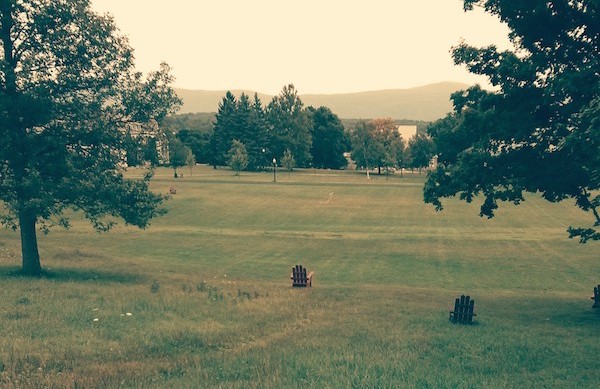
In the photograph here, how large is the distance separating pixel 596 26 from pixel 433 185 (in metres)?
7.40

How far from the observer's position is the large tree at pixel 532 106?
1491cm

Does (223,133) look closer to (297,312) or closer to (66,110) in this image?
(66,110)

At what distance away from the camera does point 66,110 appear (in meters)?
19.0

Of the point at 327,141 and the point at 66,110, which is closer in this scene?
the point at 66,110

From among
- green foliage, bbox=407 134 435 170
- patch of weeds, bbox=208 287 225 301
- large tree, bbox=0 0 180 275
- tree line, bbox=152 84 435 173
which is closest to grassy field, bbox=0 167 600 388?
patch of weeds, bbox=208 287 225 301

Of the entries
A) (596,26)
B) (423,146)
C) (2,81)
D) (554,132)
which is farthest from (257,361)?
(423,146)

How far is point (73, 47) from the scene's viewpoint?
18.9 metres

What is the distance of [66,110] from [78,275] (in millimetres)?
7706

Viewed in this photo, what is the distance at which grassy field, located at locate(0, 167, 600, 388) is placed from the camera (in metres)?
8.66

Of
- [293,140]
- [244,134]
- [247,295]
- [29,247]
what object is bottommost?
[247,295]

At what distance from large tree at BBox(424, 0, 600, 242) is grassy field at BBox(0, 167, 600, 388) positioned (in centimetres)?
501

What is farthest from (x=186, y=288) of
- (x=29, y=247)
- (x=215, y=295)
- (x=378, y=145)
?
(x=378, y=145)

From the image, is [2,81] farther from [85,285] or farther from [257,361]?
[257,361]

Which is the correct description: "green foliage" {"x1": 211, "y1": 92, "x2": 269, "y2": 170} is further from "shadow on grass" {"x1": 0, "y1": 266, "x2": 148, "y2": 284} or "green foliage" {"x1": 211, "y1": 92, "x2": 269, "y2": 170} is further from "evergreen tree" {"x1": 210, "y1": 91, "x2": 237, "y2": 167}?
"shadow on grass" {"x1": 0, "y1": 266, "x2": 148, "y2": 284}
